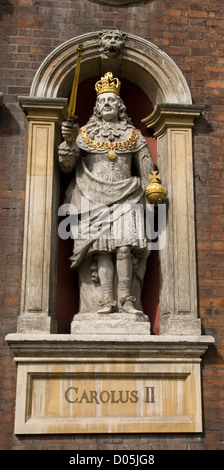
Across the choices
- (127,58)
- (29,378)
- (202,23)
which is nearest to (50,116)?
(127,58)

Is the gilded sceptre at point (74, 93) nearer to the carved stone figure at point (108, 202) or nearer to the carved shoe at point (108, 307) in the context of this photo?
the carved stone figure at point (108, 202)

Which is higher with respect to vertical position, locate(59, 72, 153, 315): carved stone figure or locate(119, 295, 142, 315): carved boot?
locate(59, 72, 153, 315): carved stone figure

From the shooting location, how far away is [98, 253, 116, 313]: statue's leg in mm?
6711

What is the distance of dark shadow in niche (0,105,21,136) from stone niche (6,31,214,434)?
7.6 inches

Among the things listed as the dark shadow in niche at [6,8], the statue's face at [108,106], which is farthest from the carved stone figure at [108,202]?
the dark shadow in niche at [6,8]

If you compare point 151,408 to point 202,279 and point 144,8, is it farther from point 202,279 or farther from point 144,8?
point 144,8

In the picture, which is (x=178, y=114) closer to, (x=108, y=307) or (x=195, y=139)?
(x=195, y=139)

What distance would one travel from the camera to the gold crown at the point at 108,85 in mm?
7416

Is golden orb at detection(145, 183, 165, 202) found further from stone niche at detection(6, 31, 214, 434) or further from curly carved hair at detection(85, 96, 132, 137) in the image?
curly carved hair at detection(85, 96, 132, 137)

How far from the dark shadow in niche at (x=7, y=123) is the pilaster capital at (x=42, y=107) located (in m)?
0.18

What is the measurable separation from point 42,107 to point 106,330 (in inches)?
107

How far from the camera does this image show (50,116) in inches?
282

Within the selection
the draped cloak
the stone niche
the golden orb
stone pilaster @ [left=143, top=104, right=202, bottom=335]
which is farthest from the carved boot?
the golden orb

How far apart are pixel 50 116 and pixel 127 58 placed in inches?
51.2
